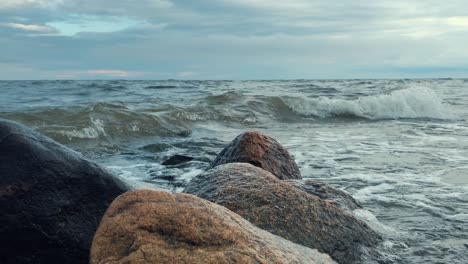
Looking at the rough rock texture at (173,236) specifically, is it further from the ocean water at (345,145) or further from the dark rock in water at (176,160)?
the dark rock in water at (176,160)

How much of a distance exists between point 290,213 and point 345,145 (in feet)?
20.6

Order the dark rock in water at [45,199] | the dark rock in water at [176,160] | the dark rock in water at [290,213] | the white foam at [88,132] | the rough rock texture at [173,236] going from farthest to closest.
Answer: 1. the white foam at [88,132]
2. the dark rock in water at [176,160]
3. the dark rock in water at [290,213]
4. the dark rock in water at [45,199]
5. the rough rock texture at [173,236]

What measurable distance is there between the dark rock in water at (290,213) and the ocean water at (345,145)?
233mm

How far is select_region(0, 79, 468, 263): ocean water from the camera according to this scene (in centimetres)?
463

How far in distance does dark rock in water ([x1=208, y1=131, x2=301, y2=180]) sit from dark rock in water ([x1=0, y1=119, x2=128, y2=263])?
80.0 inches

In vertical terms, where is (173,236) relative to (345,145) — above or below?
above

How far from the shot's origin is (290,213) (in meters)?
3.46

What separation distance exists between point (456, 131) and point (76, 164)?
418 inches

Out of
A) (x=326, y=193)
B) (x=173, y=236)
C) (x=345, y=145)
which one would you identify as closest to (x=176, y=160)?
(x=326, y=193)

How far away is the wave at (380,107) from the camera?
1698 centimetres

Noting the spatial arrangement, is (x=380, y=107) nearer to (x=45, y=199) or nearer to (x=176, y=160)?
(x=176, y=160)

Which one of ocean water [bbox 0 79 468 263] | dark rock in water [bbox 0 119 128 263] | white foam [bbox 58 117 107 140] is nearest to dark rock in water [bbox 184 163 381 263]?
ocean water [bbox 0 79 468 263]

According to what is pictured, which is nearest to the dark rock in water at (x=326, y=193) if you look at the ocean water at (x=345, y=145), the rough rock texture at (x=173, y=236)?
the ocean water at (x=345, y=145)

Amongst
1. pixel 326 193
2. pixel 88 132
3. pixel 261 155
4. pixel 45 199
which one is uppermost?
pixel 45 199
